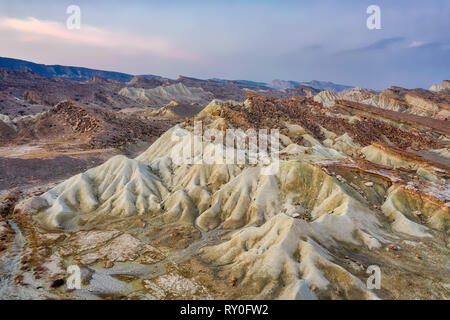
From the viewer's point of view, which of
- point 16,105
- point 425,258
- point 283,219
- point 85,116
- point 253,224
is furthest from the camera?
point 16,105

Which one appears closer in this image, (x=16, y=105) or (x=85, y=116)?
(x=85, y=116)

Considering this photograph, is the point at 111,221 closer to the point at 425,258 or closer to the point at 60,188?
the point at 60,188

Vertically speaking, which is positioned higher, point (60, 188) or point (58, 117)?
point (58, 117)

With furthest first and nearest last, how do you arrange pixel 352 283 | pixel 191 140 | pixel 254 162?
pixel 191 140 → pixel 254 162 → pixel 352 283

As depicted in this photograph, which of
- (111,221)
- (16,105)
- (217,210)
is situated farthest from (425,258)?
(16,105)
